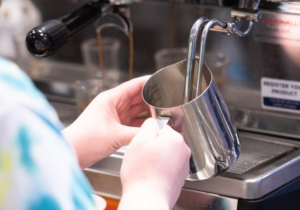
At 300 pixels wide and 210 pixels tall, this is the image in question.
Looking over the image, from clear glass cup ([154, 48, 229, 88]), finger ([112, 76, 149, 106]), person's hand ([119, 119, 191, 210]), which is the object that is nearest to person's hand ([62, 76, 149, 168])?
finger ([112, 76, 149, 106])

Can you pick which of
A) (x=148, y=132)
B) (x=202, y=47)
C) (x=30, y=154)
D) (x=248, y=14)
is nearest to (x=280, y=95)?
(x=248, y=14)

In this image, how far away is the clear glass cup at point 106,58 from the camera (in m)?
1.04

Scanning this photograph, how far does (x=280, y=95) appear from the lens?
864 mm

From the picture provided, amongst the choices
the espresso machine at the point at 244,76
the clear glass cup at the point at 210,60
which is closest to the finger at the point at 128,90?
the espresso machine at the point at 244,76

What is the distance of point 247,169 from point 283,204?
3.3 inches

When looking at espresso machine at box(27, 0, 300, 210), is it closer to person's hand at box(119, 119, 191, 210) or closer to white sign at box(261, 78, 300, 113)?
white sign at box(261, 78, 300, 113)

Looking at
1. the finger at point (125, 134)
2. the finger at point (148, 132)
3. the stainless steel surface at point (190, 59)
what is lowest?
the finger at point (125, 134)

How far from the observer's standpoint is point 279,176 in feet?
2.36

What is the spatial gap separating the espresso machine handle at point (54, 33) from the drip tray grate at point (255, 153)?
0.32 meters

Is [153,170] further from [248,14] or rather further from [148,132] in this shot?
[248,14]

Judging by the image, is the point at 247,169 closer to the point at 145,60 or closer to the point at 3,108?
the point at 145,60

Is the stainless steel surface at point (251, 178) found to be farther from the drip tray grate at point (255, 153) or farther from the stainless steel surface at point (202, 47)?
the stainless steel surface at point (202, 47)

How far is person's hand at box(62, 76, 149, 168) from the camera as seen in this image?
0.64 m

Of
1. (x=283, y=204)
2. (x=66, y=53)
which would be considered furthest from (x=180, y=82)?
(x=66, y=53)
